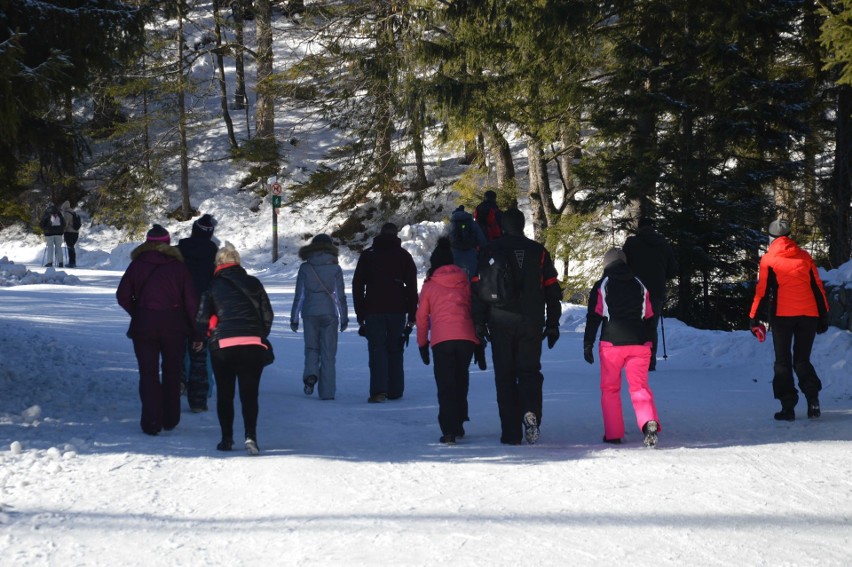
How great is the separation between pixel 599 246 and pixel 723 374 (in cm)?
944

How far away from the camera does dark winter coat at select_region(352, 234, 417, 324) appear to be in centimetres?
1145

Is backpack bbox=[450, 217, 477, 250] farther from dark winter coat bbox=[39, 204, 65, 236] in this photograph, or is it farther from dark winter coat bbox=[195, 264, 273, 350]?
dark winter coat bbox=[39, 204, 65, 236]

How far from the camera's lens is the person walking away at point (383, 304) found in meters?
11.4

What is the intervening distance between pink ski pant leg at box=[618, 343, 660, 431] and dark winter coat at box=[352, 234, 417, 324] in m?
3.30

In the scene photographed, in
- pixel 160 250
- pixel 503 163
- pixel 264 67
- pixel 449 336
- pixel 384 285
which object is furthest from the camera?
pixel 264 67

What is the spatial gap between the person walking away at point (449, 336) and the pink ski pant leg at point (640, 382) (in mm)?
1346

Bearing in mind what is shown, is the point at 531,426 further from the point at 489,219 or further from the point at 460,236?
the point at 489,219

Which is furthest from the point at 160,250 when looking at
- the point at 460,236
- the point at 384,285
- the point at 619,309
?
the point at 619,309

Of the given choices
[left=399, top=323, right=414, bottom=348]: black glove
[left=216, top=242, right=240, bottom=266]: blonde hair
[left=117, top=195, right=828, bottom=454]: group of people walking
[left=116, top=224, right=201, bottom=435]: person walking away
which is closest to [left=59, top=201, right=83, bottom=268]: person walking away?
[left=399, top=323, right=414, bottom=348]: black glove

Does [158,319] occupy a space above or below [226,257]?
below

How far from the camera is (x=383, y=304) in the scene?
11461 mm

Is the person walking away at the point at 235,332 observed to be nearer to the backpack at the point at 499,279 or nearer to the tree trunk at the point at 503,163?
the backpack at the point at 499,279

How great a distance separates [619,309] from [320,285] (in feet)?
13.0

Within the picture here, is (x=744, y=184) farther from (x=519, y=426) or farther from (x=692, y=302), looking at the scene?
(x=519, y=426)
